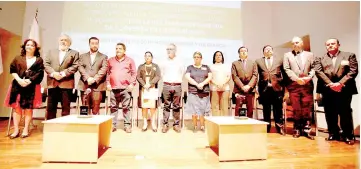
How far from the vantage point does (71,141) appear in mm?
1891

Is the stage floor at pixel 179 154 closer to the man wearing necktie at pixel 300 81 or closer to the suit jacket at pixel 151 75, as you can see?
the man wearing necktie at pixel 300 81

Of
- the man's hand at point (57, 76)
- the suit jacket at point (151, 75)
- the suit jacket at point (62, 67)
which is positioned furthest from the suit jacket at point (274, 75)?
the man's hand at point (57, 76)

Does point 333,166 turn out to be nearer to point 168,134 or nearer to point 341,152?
point 341,152

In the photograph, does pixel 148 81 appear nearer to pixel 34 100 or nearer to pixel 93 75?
pixel 93 75

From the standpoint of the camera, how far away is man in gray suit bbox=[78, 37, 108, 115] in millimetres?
3252

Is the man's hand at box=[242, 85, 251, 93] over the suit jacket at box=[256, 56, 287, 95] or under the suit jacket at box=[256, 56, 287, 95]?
under

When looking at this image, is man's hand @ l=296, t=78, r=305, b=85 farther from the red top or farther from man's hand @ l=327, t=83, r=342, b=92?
the red top

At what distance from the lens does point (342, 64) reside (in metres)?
2.84

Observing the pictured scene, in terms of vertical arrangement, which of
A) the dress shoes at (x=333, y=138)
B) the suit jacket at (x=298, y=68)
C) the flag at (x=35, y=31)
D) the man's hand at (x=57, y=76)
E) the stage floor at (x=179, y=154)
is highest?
the flag at (x=35, y=31)

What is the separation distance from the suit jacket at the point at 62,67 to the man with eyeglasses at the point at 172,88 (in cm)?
126

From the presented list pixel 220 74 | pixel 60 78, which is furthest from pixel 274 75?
pixel 60 78

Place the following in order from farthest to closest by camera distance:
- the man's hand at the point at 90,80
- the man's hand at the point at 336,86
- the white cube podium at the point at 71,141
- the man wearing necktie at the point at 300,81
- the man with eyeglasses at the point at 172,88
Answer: the man with eyeglasses at the point at 172,88 → the man's hand at the point at 90,80 → the man wearing necktie at the point at 300,81 → the man's hand at the point at 336,86 → the white cube podium at the point at 71,141

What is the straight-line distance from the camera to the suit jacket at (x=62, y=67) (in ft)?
10.0

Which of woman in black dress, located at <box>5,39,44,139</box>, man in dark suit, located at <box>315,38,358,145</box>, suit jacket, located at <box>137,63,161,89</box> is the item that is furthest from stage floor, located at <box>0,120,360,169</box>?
suit jacket, located at <box>137,63,161,89</box>
